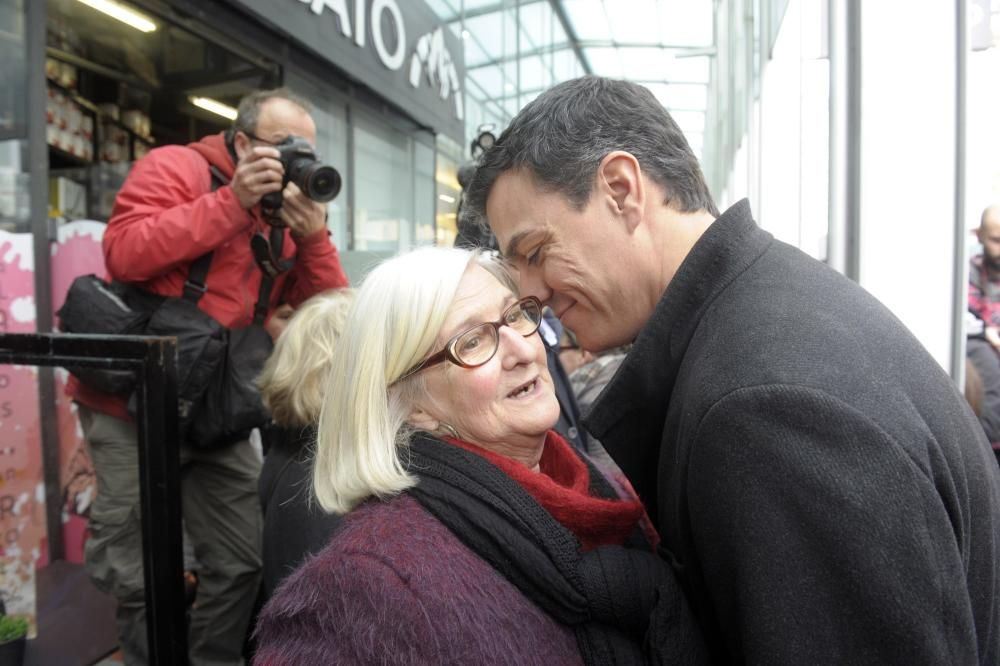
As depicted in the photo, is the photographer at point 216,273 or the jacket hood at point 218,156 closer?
the photographer at point 216,273

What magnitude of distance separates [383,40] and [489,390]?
16.8ft

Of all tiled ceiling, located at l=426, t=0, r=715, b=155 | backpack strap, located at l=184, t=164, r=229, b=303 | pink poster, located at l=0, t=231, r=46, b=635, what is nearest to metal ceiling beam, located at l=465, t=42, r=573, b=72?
tiled ceiling, located at l=426, t=0, r=715, b=155

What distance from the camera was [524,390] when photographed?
1292 mm

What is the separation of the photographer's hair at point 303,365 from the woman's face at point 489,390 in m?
0.68

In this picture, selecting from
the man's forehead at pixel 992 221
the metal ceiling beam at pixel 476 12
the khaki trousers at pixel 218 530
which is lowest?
the khaki trousers at pixel 218 530

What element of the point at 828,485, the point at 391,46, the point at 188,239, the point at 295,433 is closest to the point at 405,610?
the point at 828,485

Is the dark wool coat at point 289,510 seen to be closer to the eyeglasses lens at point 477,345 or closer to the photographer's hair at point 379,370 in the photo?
the photographer's hair at point 379,370

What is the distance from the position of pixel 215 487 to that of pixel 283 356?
2.63ft

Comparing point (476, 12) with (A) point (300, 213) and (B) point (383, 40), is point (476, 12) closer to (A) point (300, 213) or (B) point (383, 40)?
(B) point (383, 40)

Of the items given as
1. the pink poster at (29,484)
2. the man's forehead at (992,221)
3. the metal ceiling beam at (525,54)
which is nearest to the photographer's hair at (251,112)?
the pink poster at (29,484)

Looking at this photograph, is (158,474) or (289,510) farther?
(289,510)

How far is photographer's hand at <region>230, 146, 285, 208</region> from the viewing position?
7.13 ft

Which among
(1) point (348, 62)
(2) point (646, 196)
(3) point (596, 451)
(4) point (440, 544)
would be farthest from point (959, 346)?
(1) point (348, 62)

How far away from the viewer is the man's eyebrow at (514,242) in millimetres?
1249
